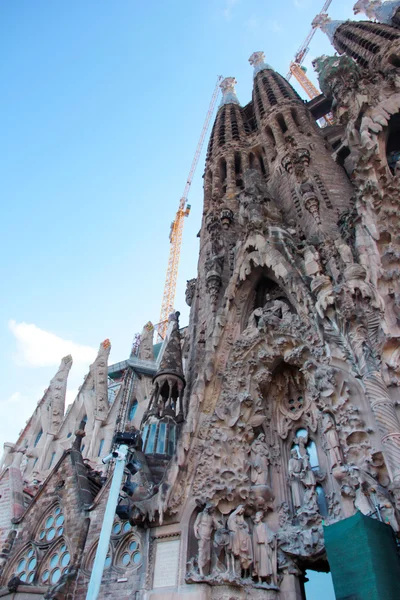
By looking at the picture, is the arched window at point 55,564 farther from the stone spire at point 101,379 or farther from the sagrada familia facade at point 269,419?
the stone spire at point 101,379

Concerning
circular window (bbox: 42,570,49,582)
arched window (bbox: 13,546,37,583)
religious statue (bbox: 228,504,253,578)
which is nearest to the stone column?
arched window (bbox: 13,546,37,583)

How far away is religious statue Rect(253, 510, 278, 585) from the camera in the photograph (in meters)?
7.49

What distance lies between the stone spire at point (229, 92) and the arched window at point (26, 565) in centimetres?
2389

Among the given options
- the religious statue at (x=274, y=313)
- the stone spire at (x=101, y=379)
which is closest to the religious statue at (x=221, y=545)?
the religious statue at (x=274, y=313)

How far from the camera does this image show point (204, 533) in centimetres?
785

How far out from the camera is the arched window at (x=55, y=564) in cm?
1077

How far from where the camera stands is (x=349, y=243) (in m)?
10.6

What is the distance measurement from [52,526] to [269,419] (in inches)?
255

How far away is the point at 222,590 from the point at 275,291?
21.8 feet

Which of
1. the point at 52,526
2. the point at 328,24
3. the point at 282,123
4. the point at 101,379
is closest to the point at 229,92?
the point at 282,123

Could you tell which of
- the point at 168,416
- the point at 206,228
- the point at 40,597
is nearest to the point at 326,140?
the point at 206,228

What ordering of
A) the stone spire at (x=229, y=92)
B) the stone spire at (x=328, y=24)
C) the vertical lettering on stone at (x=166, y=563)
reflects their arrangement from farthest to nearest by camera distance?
the stone spire at (x=328, y=24), the stone spire at (x=229, y=92), the vertical lettering on stone at (x=166, y=563)

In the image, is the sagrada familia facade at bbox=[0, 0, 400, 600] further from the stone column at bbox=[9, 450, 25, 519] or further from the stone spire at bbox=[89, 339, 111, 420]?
the stone spire at bbox=[89, 339, 111, 420]

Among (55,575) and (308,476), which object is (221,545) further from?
(55,575)
